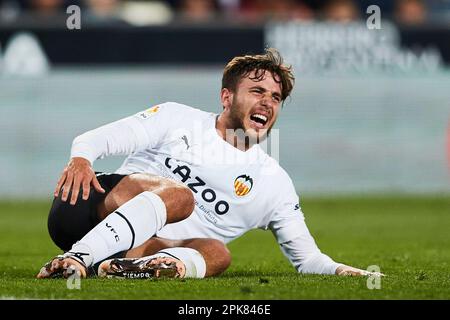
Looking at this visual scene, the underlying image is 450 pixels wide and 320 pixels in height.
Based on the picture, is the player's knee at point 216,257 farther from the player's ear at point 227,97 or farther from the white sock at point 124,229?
the player's ear at point 227,97

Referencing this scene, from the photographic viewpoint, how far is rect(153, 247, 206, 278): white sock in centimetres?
622

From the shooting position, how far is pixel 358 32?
15430mm

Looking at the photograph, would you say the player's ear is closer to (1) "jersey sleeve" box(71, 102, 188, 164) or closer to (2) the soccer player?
(2) the soccer player

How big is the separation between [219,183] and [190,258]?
0.54 metres

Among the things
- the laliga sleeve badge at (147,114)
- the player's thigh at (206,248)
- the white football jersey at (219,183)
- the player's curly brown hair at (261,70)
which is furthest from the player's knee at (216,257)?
the player's curly brown hair at (261,70)

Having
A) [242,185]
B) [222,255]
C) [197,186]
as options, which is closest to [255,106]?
[242,185]

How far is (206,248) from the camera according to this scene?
21.3 ft

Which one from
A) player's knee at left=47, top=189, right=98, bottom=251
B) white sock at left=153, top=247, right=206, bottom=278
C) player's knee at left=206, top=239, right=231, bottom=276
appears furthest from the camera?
player's knee at left=206, top=239, right=231, bottom=276

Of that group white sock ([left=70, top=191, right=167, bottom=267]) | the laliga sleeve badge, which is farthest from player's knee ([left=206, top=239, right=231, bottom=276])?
the laliga sleeve badge

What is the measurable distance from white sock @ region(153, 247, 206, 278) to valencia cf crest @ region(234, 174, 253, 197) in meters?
0.48

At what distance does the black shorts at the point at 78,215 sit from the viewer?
637cm
